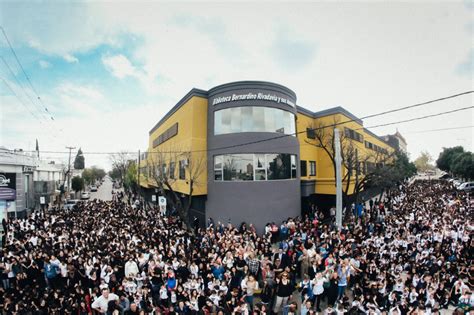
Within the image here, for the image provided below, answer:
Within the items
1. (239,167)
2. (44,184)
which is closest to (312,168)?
(239,167)

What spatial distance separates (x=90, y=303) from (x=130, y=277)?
1356 millimetres

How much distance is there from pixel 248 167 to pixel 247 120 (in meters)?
3.41

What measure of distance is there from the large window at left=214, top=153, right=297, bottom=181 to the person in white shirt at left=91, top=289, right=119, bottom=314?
11569mm

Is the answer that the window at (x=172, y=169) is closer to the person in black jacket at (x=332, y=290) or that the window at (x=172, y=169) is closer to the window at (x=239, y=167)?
the window at (x=239, y=167)

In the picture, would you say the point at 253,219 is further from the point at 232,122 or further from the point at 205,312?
the point at 205,312

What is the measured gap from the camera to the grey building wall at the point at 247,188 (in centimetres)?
1855

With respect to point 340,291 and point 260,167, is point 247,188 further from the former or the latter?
point 340,291

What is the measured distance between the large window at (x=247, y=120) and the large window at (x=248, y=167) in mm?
1918

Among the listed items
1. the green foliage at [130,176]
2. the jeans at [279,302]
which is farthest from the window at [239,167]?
the green foliage at [130,176]

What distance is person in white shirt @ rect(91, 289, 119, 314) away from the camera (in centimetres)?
802

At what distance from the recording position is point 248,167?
1883 cm

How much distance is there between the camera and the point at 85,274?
10039mm

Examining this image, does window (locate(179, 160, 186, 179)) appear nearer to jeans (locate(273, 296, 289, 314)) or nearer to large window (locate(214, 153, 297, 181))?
large window (locate(214, 153, 297, 181))

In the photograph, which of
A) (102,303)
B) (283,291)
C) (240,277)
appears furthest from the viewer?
(240,277)
